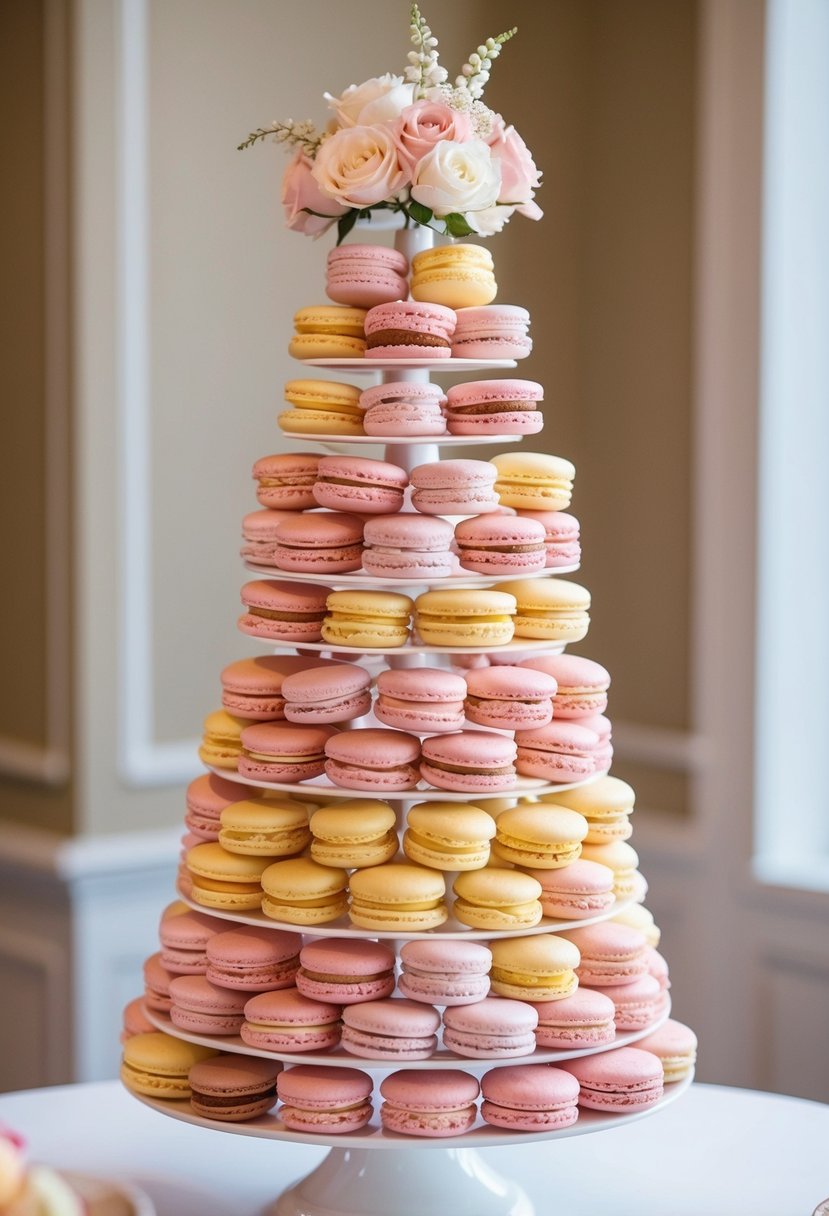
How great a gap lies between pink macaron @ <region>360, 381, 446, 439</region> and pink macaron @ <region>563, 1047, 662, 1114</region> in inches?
25.5

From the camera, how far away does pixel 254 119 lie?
2.78m

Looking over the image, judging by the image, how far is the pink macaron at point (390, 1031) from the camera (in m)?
1.43

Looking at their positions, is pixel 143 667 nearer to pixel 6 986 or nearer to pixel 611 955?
pixel 6 986

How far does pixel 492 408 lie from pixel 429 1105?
687 millimetres

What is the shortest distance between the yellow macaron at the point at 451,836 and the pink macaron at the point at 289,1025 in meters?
0.18

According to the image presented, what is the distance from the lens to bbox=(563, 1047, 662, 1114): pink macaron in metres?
1.47

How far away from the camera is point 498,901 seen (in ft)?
4.80

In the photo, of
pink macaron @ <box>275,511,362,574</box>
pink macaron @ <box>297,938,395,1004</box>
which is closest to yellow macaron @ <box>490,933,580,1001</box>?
pink macaron @ <box>297,938,395,1004</box>

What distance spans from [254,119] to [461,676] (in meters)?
1.61

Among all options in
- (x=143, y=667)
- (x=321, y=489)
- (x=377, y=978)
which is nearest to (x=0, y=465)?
(x=143, y=667)

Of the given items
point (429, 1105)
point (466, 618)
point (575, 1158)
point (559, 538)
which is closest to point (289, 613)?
point (466, 618)

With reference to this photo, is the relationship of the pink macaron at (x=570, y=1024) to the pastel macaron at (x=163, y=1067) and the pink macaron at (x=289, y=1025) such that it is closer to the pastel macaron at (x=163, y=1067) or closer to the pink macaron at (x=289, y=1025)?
the pink macaron at (x=289, y=1025)

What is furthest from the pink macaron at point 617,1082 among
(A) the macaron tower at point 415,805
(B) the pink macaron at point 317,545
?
(B) the pink macaron at point 317,545

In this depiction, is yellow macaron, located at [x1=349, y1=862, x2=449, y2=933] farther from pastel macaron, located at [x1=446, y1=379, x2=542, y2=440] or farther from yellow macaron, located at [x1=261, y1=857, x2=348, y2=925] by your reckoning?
pastel macaron, located at [x1=446, y1=379, x2=542, y2=440]
